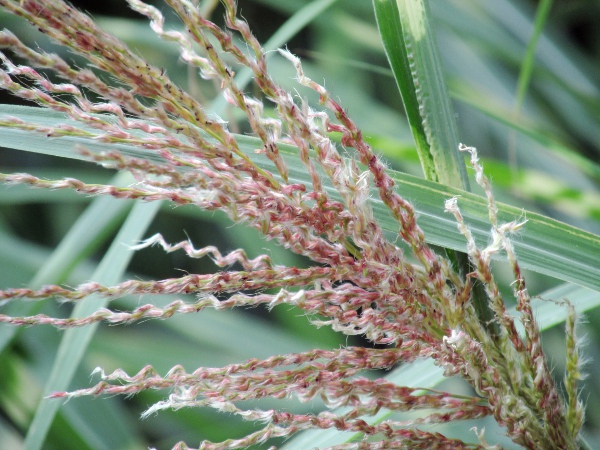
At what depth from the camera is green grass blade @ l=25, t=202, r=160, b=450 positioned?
2.39ft

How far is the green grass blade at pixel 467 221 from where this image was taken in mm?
566

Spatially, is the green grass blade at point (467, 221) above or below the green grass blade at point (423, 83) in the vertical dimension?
below

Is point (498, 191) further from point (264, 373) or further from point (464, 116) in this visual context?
point (264, 373)

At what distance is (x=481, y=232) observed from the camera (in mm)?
580

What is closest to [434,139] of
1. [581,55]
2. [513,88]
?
[513,88]

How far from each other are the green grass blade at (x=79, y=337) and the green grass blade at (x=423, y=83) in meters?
0.34

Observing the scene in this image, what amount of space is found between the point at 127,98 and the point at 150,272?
A: 59.6 inches

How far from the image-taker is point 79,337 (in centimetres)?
76

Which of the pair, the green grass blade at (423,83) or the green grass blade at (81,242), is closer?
the green grass blade at (423,83)

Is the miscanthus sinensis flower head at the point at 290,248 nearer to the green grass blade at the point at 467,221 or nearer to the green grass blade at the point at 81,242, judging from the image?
the green grass blade at the point at 467,221

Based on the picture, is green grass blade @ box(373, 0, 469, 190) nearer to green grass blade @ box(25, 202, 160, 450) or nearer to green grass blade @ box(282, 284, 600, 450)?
green grass blade @ box(282, 284, 600, 450)

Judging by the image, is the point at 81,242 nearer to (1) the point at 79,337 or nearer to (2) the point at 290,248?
(1) the point at 79,337

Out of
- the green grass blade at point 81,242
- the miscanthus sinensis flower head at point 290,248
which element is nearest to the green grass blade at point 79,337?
the green grass blade at point 81,242

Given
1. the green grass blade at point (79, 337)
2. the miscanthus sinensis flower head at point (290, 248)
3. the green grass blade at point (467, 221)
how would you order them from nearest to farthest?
the miscanthus sinensis flower head at point (290, 248) < the green grass blade at point (467, 221) < the green grass blade at point (79, 337)
